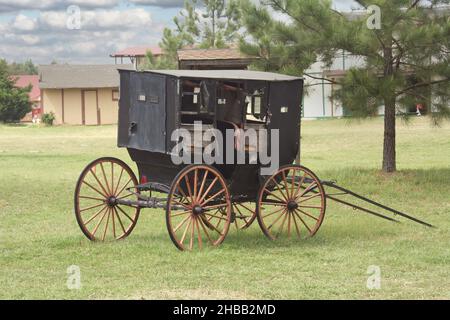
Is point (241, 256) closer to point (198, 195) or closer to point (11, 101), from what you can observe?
point (198, 195)

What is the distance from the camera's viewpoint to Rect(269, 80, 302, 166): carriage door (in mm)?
9680

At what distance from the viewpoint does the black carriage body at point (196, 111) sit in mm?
9117

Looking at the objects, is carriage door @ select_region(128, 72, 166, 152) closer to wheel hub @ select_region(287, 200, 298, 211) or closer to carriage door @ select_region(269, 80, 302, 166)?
carriage door @ select_region(269, 80, 302, 166)

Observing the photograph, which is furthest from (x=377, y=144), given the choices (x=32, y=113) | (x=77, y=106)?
(x=32, y=113)

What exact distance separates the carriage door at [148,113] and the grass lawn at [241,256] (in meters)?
1.19

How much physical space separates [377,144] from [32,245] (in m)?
18.7

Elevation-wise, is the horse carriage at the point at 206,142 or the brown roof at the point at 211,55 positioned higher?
the brown roof at the point at 211,55

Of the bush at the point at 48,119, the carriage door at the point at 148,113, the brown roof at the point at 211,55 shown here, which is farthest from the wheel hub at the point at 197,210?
the bush at the point at 48,119

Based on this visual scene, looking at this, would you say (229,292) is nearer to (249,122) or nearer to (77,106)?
(249,122)

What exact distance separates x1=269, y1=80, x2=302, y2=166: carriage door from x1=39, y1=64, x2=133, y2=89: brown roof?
42172 mm

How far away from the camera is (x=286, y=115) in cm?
977

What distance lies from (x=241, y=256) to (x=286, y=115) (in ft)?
6.31

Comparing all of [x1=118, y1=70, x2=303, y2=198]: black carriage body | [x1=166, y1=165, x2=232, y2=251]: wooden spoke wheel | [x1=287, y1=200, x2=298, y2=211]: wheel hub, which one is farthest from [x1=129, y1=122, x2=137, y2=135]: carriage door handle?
[x1=287, y1=200, x2=298, y2=211]: wheel hub

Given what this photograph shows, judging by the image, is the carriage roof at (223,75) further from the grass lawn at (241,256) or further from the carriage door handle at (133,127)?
the grass lawn at (241,256)
